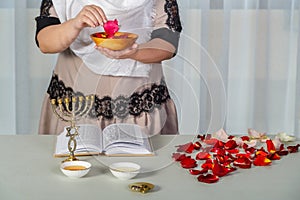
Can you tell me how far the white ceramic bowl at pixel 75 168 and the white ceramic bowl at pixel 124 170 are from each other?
0.21 ft

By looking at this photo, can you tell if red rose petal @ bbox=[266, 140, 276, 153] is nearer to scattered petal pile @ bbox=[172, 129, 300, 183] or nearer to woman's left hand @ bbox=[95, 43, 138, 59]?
scattered petal pile @ bbox=[172, 129, 300, 183]

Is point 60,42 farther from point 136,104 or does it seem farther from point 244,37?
point 244,37

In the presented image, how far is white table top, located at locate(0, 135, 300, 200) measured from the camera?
1.39m

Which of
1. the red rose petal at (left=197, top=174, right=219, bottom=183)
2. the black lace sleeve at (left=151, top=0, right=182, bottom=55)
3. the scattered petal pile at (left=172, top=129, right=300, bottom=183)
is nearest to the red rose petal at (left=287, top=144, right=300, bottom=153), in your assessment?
the scattered petal pile at (left=172, top=129, right=300, bottom=183)

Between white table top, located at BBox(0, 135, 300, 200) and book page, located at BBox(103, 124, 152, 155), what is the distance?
0.04m

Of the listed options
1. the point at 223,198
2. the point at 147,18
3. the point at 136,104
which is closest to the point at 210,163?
the point at 223,198

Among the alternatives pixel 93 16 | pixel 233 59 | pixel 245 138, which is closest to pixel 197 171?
pixel 245 138

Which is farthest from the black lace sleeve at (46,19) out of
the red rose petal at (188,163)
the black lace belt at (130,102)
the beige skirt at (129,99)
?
the red rose petal at (188,163)

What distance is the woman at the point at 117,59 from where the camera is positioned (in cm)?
171

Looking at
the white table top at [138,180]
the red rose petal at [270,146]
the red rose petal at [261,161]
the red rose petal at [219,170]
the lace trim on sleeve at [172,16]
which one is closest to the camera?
the white table top at [138,180]

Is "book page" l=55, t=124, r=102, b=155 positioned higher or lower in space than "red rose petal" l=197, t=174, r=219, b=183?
higher

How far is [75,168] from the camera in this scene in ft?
4.94

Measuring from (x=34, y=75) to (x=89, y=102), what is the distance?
152 centimetres

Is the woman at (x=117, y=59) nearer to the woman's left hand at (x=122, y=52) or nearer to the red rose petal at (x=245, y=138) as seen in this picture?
the woman's left hand at (x=122, y=52)
